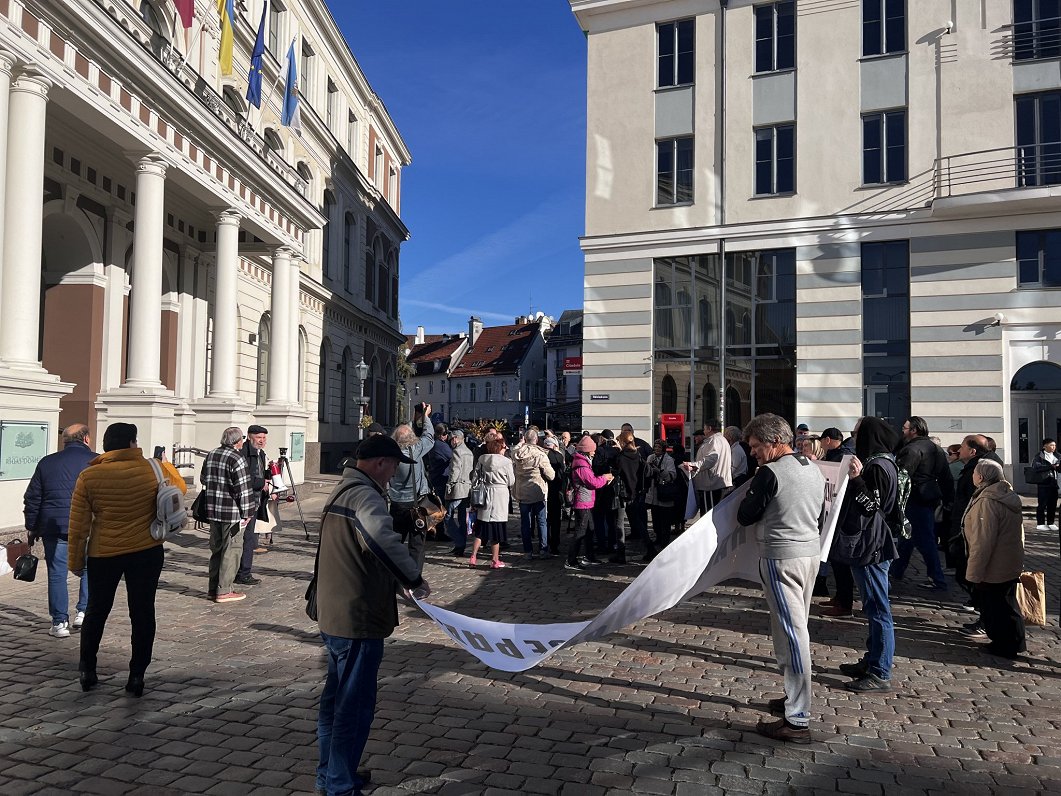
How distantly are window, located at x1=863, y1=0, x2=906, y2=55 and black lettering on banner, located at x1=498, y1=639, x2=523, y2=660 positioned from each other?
19206 millimetres

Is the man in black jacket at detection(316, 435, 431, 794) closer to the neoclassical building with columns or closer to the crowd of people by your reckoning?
the crowd of people

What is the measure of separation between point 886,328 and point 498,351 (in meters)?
59.6

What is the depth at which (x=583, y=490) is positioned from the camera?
10.2m

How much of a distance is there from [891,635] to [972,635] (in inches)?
83.9

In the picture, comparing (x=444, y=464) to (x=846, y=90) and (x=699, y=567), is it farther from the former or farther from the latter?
(x=846, y=90)

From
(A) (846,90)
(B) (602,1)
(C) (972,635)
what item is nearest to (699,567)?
(C) (972,635)

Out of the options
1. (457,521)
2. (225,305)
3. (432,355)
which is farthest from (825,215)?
(432,355)

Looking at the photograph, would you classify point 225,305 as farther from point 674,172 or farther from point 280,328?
point 674,172

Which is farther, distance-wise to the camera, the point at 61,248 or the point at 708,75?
the point at 708,75

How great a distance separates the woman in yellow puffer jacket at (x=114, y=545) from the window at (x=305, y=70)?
87.7 feet

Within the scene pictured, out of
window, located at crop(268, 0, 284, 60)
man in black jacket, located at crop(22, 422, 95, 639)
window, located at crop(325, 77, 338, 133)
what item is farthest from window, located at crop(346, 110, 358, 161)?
man in black jacket, located at crop(22, 422, 95, 639)

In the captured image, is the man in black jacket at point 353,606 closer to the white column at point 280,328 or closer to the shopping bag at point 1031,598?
the shopping bag at point 1031,598

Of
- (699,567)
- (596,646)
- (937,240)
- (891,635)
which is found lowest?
(596,646)

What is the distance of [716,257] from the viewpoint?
2034cm
